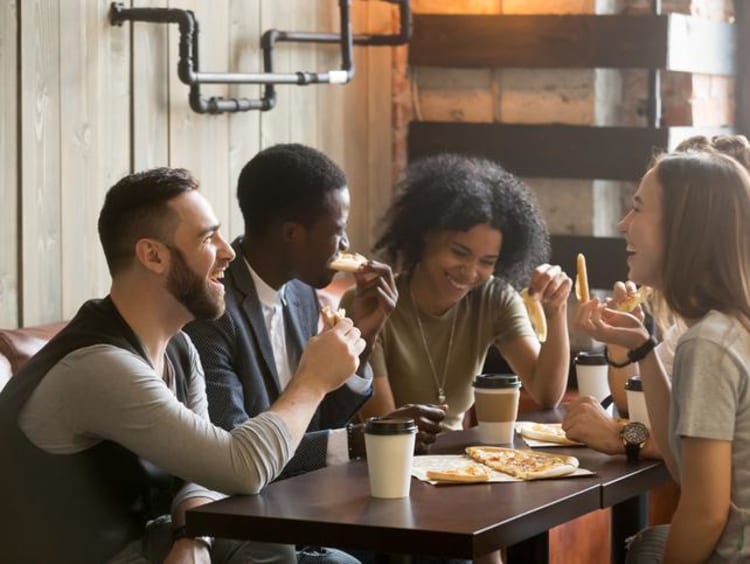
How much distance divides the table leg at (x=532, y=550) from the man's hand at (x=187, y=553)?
2.18 ft

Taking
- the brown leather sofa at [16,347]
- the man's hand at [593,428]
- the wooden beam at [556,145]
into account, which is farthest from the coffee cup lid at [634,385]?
the wooden beam at [556,145]

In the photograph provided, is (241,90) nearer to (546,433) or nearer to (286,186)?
(286,186)

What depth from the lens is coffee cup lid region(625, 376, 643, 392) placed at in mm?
3020

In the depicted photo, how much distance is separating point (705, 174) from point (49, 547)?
4.21 ft

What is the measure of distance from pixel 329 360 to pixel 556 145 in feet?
7.21

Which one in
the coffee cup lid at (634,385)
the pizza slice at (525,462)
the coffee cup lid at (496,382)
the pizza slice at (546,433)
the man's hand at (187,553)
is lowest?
the man's hand at (187,553)

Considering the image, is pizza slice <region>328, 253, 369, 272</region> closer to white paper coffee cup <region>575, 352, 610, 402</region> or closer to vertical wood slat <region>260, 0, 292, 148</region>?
white paper coffee cup <region>575, 352, 610, 402</region>

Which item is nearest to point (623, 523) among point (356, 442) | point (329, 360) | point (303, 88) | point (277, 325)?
point (356, 442)

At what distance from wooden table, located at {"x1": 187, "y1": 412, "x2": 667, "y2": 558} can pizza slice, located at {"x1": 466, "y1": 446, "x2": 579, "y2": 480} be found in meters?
0.03

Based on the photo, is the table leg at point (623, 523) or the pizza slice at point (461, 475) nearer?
the pizza slice at point (461, 475)

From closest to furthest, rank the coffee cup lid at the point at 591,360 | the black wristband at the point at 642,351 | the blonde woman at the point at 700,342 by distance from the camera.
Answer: the blonde woman at the point at 700,342
the black wristband at the point at 642,351
the coffee cup lid at the point at 591,360

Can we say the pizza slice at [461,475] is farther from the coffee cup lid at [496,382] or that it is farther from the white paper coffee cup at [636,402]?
the white paper coffee cup at [636,402]

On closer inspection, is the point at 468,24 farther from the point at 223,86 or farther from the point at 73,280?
the point at 73,280

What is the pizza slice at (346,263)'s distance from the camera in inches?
129
